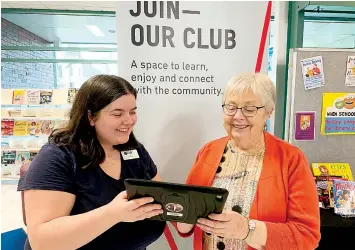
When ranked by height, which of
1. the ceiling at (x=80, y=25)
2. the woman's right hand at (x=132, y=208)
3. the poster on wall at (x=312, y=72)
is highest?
the ceiling at (x=80, y=25)

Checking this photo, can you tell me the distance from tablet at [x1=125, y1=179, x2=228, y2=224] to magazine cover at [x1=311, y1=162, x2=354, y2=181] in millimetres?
1126

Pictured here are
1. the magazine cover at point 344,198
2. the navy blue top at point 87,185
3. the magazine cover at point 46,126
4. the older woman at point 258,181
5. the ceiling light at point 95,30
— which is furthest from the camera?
the ceiling light at point 95,30

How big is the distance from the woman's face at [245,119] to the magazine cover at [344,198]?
2.51 ft

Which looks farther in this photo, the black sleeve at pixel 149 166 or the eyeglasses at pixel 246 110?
the black sleeve at pixel 149 166

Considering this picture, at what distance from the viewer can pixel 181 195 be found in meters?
0.94

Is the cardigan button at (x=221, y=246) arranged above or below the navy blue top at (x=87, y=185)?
below

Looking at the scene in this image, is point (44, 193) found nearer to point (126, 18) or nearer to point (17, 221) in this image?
point (126, 18)

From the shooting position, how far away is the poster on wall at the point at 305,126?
1.83 meters

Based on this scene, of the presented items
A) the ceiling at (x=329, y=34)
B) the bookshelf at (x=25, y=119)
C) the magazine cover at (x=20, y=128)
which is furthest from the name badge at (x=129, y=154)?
the ceiling at (x=329, y=34)

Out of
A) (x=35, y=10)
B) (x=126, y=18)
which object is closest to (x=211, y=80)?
(x=126, y=18)

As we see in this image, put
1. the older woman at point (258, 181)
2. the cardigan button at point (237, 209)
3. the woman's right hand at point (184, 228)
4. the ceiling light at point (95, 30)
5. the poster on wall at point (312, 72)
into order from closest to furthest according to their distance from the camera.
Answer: the older woman at point (258, 181) < the cardigan button at point (237, 209) < the woman's right hand at point (184, 228) < the poster on wall at point (312, 72) < the ceiling light at point (95, 30)

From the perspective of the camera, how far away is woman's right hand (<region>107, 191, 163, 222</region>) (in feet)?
3.15

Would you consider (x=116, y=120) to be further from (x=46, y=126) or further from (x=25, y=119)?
(x=25, y=119)

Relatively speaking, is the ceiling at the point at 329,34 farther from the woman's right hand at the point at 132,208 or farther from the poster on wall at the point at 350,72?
the woman's right hand at the point at 132,208
